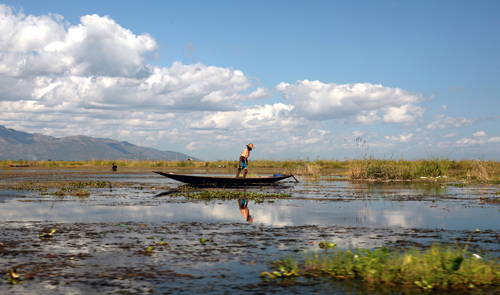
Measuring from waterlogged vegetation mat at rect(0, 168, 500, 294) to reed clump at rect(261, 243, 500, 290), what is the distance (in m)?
0.02

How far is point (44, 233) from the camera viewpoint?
940 cm

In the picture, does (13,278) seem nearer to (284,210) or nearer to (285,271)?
(285,271)

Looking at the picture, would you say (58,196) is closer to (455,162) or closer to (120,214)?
(120,214)

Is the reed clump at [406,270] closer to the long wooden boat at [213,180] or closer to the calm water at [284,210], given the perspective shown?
the calm water at [284,210]

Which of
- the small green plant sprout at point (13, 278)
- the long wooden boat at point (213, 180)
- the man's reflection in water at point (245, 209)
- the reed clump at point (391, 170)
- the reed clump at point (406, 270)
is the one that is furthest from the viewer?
the reed clump at point (391, 170)

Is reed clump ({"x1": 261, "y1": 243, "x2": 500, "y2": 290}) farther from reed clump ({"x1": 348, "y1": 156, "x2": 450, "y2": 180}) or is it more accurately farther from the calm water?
reed clump ({"x1": 348, "y1": 156, "x2": 450, "y2": 180})

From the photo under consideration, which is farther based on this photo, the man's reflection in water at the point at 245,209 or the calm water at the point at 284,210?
the man's reflection in water at the point at 245,209

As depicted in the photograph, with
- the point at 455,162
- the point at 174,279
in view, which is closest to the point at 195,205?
the point at 174,279

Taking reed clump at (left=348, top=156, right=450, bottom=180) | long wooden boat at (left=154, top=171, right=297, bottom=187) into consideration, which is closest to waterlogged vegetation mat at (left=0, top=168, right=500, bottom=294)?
long wooden boat at (left=154, top=171, right=297, bottom=187)

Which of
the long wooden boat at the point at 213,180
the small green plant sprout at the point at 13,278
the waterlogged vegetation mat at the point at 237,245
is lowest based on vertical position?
the small green plant sprout at the point at 13,278

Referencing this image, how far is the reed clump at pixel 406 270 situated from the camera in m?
6.14

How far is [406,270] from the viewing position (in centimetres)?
634

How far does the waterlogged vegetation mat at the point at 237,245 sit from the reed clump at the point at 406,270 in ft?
0.06

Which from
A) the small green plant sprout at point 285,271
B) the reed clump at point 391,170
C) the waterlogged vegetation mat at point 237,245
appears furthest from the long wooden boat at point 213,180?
the small green plant sprout at point 285,271
